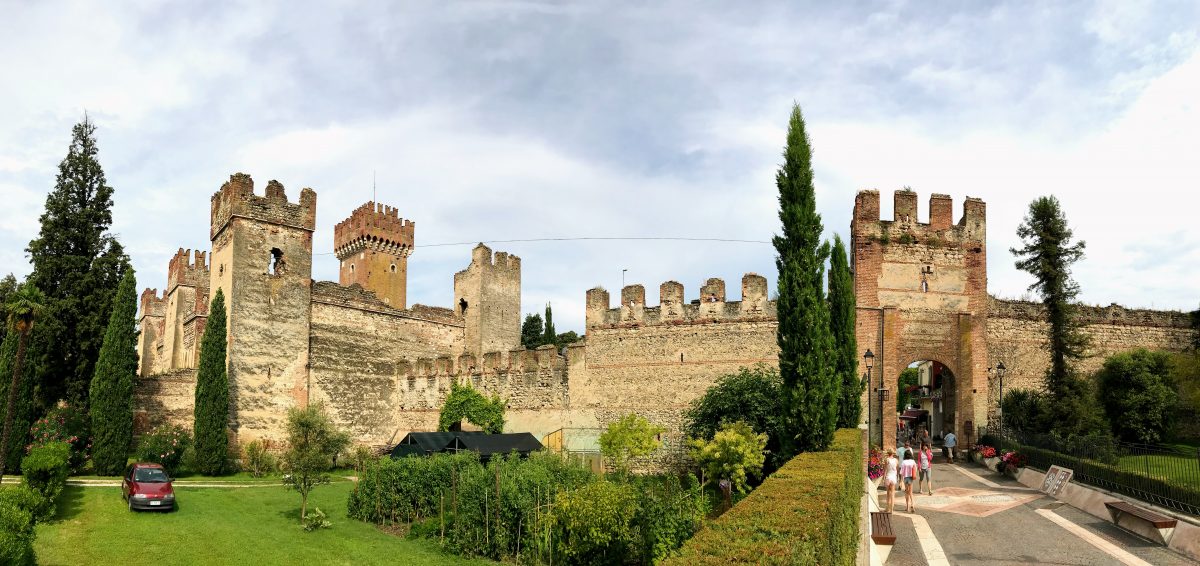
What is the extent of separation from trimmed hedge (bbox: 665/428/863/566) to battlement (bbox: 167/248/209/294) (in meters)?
39.6

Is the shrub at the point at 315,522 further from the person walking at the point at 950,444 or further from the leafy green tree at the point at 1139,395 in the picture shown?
the leafy green tree at the point at 1139,395

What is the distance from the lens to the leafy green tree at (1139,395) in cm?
2412

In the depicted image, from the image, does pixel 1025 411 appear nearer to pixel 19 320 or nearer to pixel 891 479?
pixel 891 479

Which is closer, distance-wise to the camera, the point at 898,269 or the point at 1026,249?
the point at 898,269

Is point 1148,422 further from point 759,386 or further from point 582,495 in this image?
point 582,495

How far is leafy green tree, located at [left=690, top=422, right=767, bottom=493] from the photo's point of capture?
57.9 feet

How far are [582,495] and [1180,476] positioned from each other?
11.7 metres

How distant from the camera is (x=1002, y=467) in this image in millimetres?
20969

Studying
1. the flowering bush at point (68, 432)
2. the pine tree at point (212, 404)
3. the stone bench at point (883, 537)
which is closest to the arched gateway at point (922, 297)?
the stone bench at point (883, 537)

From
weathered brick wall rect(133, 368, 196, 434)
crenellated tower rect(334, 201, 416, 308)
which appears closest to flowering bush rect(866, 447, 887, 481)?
weathered brick wall rect(133, 368, 196, 434)

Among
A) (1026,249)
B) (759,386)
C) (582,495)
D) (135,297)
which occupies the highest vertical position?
(1026,249)

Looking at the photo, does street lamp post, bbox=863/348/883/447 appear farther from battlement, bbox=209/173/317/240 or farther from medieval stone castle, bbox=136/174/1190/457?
battlement, bbox=209/173/317/240

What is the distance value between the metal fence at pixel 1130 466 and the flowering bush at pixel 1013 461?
0.19 metres

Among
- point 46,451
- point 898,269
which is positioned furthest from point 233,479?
point 898,269
